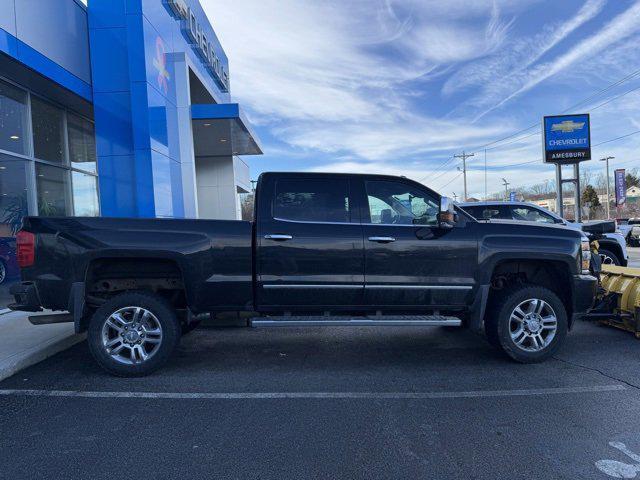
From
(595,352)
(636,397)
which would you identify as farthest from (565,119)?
(636,397)

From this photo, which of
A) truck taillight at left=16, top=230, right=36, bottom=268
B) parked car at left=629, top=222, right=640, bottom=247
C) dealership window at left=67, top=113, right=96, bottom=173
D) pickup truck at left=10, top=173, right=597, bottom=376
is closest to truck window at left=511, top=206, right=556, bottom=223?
pickup truck at left=10, top=173, right=597, bottom=376

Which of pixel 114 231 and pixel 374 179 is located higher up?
pixel 374 179

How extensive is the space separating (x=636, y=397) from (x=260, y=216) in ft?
12.9

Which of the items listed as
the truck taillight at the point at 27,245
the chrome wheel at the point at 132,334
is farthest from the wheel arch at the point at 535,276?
Result: the truck taillight at the point at 27,245

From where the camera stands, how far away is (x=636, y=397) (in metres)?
4.09

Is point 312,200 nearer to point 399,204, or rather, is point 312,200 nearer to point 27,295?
point 399,204

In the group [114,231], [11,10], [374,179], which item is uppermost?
[11,10]

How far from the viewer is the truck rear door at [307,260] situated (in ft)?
16.0

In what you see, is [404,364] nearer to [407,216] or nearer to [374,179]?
[407,216]

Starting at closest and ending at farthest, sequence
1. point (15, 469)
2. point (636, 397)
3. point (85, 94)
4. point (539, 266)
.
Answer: point (15, 469)
point (636, 397)
point (539, 266)
point (85, 94)

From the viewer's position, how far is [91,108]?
11.8m

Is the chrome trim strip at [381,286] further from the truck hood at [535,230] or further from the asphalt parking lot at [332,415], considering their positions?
the asphalt parking lot at [332,415]

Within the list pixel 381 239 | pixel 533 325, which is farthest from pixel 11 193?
pixel 533 325

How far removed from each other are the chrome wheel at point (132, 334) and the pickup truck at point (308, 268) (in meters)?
0.01
